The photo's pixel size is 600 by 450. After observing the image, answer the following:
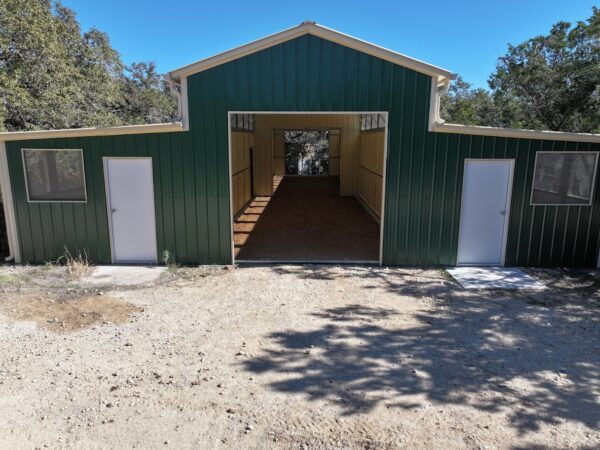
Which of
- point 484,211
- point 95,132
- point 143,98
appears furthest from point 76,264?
point 143,98

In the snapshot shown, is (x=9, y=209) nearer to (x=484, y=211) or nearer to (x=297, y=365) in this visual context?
(x=297, y=365)

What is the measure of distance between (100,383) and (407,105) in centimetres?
560

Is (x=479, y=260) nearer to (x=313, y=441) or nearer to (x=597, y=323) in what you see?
(x=597, y=323)

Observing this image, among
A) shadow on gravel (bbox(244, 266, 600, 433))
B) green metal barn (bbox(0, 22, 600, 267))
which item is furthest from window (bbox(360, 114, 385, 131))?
shadow on gravel (bbox(244, 266, 600, 433))

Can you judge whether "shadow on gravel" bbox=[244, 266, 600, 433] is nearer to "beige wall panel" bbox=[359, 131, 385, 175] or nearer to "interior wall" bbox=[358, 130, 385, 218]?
"interior wall" bbox=[358, 130, 385, 218]

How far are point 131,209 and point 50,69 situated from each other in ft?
28.1

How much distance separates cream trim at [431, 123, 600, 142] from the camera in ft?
21.6

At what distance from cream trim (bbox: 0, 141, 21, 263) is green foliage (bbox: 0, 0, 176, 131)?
3744mm

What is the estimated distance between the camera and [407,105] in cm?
677

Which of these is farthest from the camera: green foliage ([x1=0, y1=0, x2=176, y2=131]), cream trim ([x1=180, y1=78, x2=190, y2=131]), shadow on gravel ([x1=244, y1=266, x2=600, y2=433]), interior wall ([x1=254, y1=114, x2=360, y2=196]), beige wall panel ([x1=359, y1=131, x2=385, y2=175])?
interior wall ([x1=254, y1=114, x2=360, y2=196])

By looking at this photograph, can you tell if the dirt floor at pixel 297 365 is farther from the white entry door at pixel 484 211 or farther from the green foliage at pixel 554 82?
the green foliage at pixel 554 82

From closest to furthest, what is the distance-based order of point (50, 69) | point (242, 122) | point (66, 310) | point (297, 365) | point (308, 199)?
point (297, 365), point (66, 310), point (242, 122), point (50, 69), point (308, 199)

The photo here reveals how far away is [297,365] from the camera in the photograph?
13.6ft

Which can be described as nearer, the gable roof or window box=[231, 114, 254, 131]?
the gable roof
